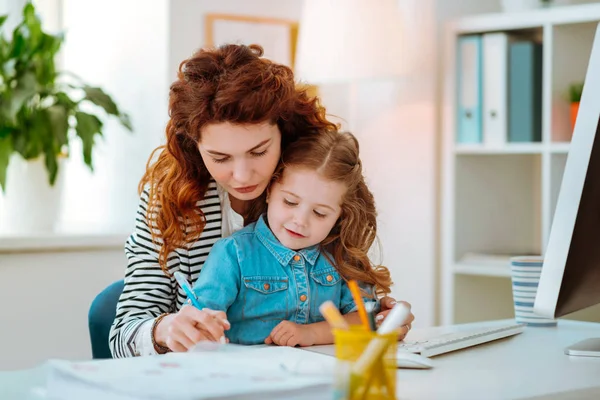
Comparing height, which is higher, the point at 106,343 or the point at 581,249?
the point at 581,249

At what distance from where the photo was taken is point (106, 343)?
1583 mm

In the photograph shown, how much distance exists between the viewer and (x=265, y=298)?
4.69 ft

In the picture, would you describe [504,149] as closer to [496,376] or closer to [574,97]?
[574,97]

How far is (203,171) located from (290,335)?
0.36 meters

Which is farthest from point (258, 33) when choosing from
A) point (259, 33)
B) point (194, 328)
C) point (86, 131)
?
point (194, 328)

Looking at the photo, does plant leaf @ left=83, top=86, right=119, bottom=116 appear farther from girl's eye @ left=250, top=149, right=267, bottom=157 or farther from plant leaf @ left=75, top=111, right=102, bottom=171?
girl's eye @ left=250, top=149, right=267, bottom=157

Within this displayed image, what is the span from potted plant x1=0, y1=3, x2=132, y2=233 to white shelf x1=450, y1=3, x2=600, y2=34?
3.77ft

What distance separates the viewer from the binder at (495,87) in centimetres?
280

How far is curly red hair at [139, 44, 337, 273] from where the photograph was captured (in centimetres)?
141

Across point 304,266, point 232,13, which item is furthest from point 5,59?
point 304,266

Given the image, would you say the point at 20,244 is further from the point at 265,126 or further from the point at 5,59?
the point at 265,126

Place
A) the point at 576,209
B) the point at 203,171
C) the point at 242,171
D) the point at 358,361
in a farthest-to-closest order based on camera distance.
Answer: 1. the point at 203,171
2. the point at 242,171
3. the point at 576,209
4. the point at 358,361

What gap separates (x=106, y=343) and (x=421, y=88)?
168 cm

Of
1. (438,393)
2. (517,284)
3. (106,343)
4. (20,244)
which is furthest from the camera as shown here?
(20,244)
